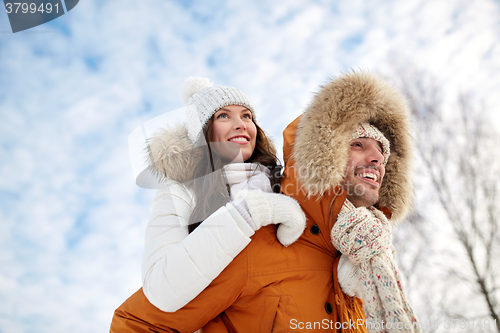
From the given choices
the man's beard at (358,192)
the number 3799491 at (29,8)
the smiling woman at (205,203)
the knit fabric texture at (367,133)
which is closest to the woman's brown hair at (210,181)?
the smiling woman at (205,203)

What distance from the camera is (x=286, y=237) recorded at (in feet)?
5.49

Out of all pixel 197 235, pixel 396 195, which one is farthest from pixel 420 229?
pixel 197 235

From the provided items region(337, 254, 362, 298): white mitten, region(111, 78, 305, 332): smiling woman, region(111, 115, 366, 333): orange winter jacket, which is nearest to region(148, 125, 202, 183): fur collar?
region(111, 78, 305, 332): smiling woman

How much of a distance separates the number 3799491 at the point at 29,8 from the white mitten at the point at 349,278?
3042 mm

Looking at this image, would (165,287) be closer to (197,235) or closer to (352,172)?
(197,235)

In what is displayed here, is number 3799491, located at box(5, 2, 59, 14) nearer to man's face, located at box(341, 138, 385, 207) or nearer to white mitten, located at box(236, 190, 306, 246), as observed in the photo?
white mitten, located at box(236, 190, 306, 246)

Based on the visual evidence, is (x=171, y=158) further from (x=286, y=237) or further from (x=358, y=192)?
(x=358, y=192)

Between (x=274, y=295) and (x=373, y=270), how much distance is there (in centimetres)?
58

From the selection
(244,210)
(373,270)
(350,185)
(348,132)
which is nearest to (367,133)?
(348,132)

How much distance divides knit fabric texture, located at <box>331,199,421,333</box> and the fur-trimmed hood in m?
0.25

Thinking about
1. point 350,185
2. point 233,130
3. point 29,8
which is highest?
point 29,8

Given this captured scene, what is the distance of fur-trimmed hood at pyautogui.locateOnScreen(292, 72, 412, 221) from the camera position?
1.76 metres

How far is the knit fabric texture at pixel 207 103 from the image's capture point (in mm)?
2463

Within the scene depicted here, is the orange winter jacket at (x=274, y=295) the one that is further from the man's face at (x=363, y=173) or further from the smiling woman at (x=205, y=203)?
the man's face at (x=363, y=173)
